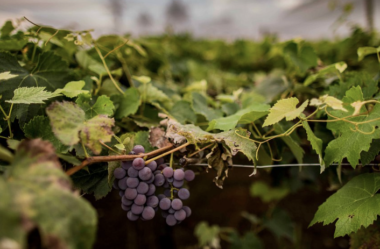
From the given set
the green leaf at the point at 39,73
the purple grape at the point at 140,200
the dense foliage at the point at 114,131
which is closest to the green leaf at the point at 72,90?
the dense foliage at the point at 114,131

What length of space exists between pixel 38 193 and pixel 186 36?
3.07 m

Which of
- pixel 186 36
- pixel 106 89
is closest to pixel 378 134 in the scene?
pixel 106 89

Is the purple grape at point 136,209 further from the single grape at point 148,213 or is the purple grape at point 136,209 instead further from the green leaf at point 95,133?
the green leaf at point 95,133

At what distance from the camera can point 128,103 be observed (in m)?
0.98

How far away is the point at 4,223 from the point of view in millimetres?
367

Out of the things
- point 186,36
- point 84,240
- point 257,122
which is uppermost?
point 84,240

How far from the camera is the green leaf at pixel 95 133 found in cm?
59

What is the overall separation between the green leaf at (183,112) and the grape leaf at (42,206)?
572mm

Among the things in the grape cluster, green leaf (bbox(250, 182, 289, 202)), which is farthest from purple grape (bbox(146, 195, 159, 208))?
green leaf (bbox(250, 182, 289, 202))

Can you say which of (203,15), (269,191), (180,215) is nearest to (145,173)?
(180,215)

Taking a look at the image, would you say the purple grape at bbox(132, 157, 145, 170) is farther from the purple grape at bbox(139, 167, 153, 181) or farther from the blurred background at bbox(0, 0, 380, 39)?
the blurred background at bbox(0, 0, 380, 39)

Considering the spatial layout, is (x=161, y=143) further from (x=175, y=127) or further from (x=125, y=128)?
(x=125, y=128)

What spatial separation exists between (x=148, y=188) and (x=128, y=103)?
38 cm

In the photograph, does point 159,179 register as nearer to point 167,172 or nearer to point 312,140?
point 167,172
